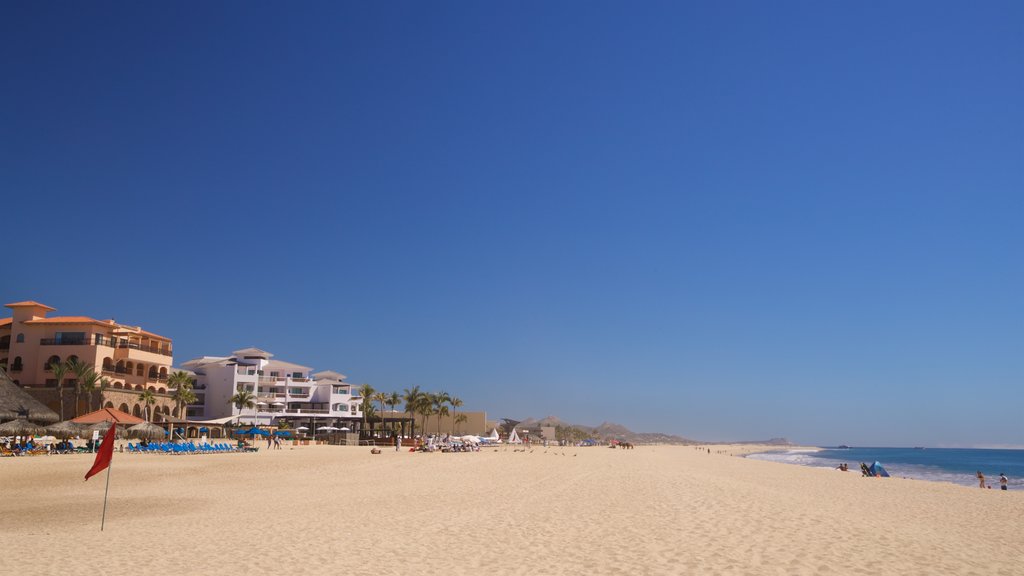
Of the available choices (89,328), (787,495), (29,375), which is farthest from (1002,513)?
(29,375)

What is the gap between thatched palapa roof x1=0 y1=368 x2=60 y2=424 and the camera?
38116mm

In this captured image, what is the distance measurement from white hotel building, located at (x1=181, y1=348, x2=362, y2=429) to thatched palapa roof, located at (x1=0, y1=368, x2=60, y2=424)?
21015 millimetres

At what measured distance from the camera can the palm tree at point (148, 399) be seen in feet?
182

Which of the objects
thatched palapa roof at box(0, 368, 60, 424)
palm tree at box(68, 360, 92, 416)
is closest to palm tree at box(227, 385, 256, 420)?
palm tree at box(68, 360, 92, 416)

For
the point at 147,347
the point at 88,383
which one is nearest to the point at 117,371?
the point at 147,347

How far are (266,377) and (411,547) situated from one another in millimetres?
69356

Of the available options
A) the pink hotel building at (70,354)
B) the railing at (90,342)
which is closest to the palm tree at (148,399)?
the pink hotel building at (70,354)

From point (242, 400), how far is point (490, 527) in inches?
2233

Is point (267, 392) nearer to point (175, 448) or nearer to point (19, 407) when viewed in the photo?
point (19, 407)

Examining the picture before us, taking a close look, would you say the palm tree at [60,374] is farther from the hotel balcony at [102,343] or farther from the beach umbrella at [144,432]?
the beach umbrella at [144,432]

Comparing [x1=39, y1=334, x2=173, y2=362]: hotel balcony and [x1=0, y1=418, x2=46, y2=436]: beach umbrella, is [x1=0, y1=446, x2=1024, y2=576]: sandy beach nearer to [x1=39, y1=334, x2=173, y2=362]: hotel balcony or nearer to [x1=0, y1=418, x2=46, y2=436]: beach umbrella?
[x1=0, y1=418, x2=46, y2=436]: beach umbrella

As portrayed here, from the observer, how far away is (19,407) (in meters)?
40.0

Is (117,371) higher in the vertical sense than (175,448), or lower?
higher

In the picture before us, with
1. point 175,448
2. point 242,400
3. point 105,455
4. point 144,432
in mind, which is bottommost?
point 175,448
